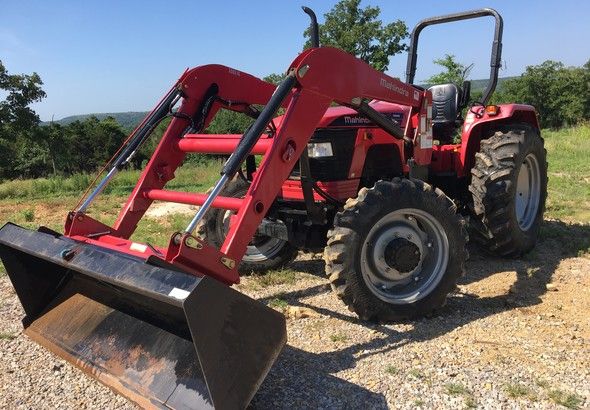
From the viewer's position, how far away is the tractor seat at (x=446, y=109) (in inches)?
233

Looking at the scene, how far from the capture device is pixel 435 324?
3945 mm

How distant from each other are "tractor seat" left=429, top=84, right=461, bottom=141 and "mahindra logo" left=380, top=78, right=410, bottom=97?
1.55 meters

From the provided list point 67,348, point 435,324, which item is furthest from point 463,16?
point 67,348

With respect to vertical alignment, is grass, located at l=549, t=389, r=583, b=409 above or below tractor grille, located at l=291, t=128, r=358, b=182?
below

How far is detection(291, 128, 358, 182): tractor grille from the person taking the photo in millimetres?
4574

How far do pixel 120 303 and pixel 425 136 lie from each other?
9.67 feet

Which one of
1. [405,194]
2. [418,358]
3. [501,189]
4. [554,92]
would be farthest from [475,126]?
[554,92]

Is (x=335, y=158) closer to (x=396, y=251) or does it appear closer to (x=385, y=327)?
(x=396, y=251)

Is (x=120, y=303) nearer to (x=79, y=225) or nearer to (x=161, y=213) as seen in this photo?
(x=79, y=225)

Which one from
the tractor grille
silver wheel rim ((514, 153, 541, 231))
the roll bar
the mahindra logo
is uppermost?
the roll bar

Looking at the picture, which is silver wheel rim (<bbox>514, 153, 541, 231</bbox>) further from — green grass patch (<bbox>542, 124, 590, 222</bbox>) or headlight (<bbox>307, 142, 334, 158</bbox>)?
headlight (<bbox>307, 142, 334, 158</bbox>)

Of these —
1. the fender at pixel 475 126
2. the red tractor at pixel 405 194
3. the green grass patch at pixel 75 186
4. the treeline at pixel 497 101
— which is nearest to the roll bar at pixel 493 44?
the red tractor at pixel 405 194

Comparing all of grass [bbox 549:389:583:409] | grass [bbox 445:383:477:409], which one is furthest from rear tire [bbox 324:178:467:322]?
grass [bbox 549:389:583:409]

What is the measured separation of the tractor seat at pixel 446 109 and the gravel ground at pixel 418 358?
77.3 inches
